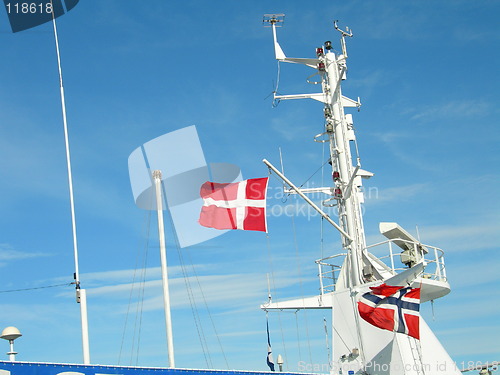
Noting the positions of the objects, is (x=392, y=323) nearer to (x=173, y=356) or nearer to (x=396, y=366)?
(x=396, y=366)

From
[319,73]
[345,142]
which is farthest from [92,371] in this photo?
[319,73]

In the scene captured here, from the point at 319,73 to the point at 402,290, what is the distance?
31.9 ft

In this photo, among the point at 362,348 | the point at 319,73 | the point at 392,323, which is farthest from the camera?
the point at 319,73

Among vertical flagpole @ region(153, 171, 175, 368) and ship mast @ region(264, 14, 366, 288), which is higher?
ship mast @ region(264, 14, 366, 288)

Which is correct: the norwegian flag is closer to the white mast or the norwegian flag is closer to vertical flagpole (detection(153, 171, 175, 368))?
the white mast

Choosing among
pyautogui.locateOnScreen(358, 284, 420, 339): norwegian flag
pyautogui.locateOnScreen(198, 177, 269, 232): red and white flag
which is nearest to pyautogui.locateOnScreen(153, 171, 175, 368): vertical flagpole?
pyautogui.locateOnScreen(198, 177, 269, 232): red and white flag

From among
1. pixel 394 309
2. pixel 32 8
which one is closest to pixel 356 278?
pixel 394 309

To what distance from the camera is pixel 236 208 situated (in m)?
20.0

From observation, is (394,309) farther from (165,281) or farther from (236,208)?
(165,281)

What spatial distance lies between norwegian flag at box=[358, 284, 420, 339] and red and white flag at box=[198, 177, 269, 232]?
3909mm

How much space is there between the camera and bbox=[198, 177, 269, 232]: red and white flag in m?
20.0

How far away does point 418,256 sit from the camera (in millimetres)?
20781

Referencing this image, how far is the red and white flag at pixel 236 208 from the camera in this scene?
19969 mm

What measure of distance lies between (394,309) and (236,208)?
5605 millimetres
